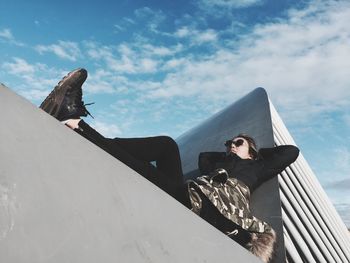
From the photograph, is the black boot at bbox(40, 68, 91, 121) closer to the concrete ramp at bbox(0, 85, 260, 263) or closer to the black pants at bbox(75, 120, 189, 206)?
the black pants at bbox(75, 120, 189, 206)

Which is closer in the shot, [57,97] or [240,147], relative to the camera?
[57,97]

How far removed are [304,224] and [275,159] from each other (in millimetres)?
782

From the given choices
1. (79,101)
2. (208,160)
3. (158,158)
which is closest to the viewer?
(79,101)

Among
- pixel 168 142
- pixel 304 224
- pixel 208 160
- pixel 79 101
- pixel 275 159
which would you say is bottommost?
pixel 304 224

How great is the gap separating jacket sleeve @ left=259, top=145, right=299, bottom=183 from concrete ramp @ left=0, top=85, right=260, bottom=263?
2.20 metres

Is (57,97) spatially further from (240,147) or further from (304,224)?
(304,224)

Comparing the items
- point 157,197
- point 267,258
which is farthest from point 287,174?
point 157,197

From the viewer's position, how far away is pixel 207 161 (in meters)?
4.18

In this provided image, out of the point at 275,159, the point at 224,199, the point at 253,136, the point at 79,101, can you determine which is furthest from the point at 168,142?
the point at 253,136

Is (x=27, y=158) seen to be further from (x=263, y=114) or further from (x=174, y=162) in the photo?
(x=263, y=114)

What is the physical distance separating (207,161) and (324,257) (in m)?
1.44

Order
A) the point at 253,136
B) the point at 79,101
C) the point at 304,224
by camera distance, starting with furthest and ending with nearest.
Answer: the point at 253,136 → the point at 304,224 → the point at 79,101

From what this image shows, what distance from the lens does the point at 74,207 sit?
4.08 feet

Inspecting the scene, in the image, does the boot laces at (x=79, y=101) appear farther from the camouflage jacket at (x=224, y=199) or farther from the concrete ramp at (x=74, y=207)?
the concrete ramp at (x=74, y=207)
